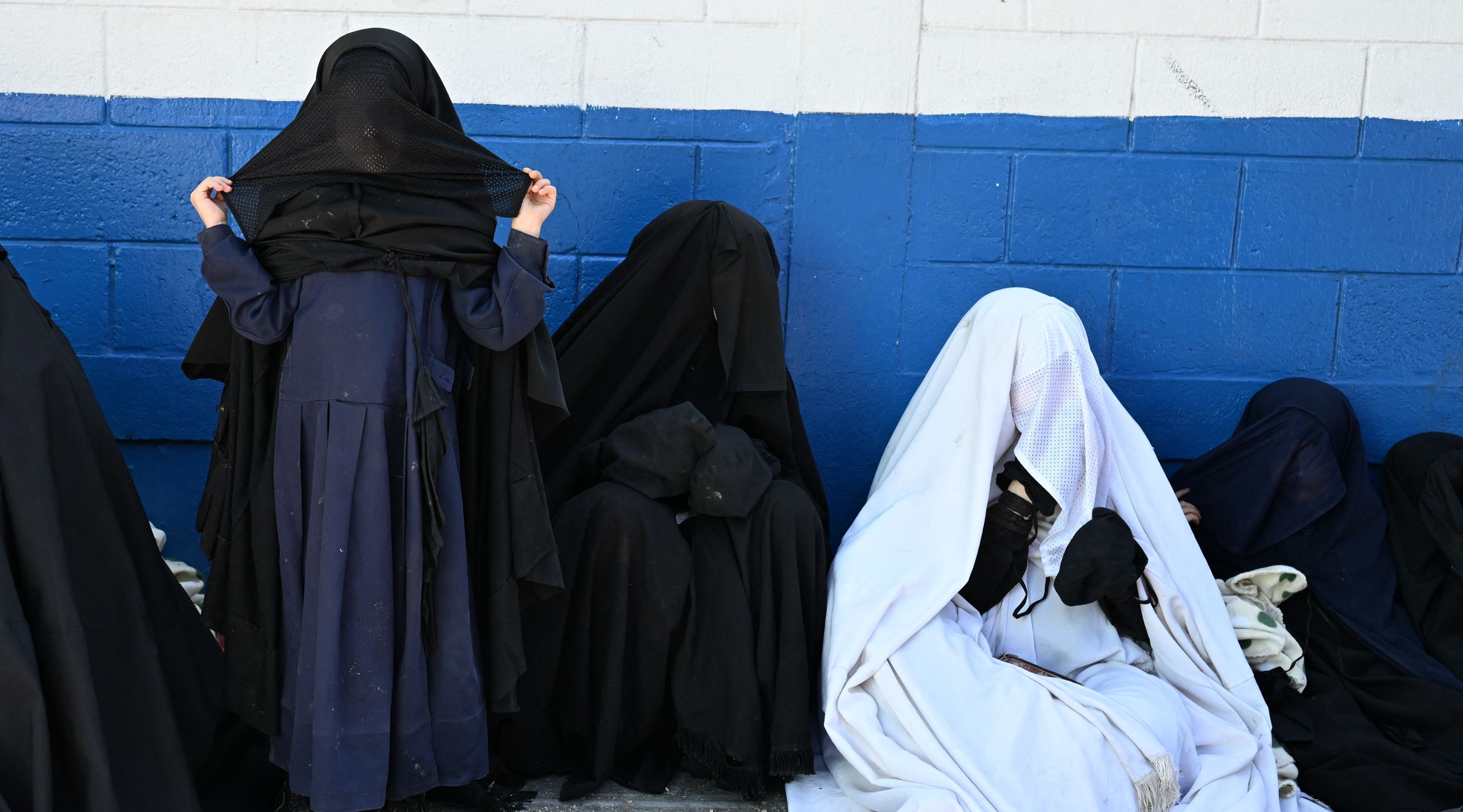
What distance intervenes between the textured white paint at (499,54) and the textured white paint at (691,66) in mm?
76

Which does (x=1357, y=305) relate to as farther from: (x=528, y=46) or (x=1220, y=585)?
(x=528, y=46)

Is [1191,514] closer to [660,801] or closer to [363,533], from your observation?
[660,801]

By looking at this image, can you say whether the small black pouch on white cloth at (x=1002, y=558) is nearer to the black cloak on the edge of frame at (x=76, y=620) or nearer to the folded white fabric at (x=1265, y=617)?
the folded white fabric at (x=1265, y=617)

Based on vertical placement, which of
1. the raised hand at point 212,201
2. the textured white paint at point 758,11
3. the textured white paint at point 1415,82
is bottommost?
the raised hand at point 212,201

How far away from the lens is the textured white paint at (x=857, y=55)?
3646 mm

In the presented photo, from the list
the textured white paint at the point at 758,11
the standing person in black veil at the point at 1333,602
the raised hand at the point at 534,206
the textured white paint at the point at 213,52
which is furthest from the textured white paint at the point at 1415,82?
the textured white paint at the point at 213,52

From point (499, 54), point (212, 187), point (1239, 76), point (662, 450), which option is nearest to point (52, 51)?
point (499, 54)

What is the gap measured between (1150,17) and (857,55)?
3.17 feet

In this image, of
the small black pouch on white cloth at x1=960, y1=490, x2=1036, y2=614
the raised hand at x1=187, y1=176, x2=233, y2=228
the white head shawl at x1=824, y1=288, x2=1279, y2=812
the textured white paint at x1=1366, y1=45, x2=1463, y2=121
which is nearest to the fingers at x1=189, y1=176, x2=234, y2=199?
the raised hand at x1=187, y1=176, x2=233, y2=228

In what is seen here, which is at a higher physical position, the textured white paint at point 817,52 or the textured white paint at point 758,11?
the textured white paint at point 758,11

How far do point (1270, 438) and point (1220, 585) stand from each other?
19.2 inches

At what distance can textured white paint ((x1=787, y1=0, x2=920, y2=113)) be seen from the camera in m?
3.65

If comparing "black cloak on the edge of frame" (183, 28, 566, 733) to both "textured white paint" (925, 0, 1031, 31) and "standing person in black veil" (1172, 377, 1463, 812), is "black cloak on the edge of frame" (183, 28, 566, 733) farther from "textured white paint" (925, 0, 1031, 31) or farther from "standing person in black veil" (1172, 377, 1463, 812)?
"standing person in black veil" (1172, 377, 1463, 812)

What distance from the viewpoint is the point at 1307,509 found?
3.45m
